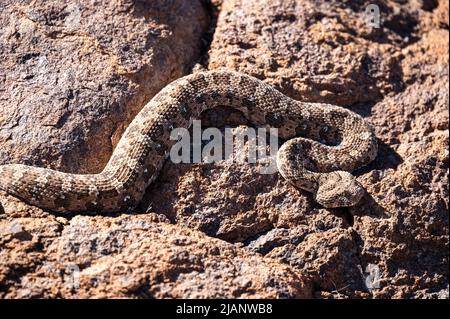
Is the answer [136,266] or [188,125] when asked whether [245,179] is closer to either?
[188,125]

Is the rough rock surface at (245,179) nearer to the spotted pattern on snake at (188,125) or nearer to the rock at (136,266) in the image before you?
the rock at (136,266)

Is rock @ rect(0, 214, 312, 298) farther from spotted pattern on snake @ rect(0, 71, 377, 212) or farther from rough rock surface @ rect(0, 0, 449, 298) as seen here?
spotted pattern on snake @ rect(0, 71, 377, 212)

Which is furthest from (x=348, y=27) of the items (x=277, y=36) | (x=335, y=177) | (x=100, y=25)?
(x=100, y=25)

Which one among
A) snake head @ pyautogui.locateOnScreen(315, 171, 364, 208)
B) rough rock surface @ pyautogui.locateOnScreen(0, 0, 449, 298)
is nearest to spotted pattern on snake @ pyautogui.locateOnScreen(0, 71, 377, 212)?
snake head @ pyautogui.locateOnScreen(315, 171, 364, 208)

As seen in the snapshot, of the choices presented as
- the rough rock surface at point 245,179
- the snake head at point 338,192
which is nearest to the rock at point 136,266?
the rough rock surface at point 245,179

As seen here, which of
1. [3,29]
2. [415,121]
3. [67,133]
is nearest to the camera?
[67,133]

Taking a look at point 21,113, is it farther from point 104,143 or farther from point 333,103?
point 333,103

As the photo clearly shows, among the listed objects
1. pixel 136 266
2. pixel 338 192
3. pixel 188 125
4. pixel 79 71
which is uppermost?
pixel 79 71

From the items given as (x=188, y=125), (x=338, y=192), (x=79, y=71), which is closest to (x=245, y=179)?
(x=188, y=125)
